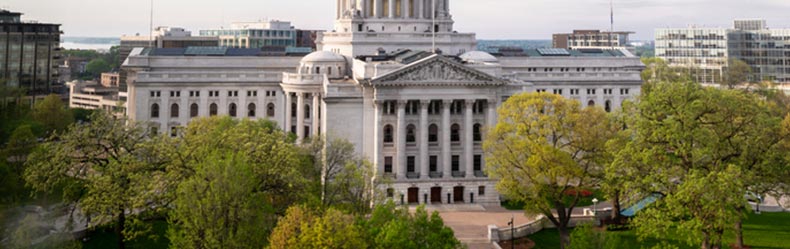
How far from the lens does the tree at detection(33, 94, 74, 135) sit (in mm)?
88125

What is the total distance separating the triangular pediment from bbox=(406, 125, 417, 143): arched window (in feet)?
17.5

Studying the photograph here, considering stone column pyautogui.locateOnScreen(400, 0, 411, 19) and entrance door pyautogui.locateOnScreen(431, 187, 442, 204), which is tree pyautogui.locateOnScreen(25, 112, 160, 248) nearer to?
entrance door pyautogui.locateOnScreen(431, 187, 442, 204)

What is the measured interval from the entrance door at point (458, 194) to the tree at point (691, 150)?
1275 inches

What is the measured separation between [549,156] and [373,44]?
158ft

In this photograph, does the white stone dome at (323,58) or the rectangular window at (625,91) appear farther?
the rectangular window at (625,91)

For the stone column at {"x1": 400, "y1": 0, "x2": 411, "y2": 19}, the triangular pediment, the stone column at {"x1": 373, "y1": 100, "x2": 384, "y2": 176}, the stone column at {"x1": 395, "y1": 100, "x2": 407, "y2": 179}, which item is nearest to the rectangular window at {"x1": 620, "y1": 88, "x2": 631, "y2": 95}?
the stone column at {"x1": 400, "y1": 0, "x2": 411, "y2": 19}

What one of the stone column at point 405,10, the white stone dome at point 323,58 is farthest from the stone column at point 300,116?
the stone column at point 405,10

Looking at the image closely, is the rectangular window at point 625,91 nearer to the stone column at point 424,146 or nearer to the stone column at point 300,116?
the stone column at point 424,146

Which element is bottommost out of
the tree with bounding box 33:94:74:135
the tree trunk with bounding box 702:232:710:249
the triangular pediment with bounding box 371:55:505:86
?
the tree trunk with bounding box 702:232:710:249

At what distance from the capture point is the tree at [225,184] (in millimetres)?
47875

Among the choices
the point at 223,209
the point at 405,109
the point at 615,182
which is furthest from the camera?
the point at 405,109

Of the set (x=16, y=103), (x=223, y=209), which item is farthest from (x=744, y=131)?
(x=16, y=103)

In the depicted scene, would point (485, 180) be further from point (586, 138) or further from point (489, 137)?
point (586, 138)

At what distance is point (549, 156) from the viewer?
2611 inches
